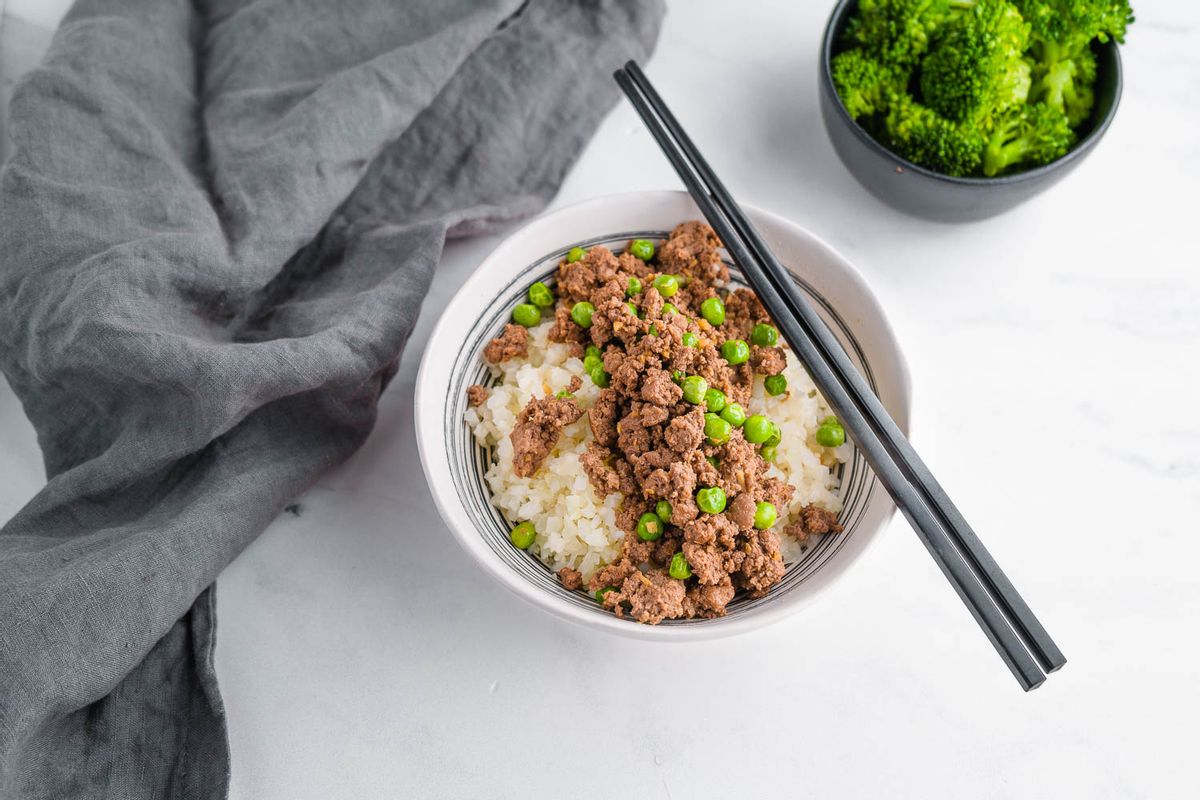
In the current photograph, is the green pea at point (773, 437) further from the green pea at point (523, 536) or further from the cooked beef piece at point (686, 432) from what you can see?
the green pea at point (523, 536)

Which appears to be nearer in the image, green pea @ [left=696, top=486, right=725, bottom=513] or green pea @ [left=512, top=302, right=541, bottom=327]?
green pea @ [left=696, top=486, right=725, bottom=513]

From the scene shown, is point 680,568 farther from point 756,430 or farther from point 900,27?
point 900,27

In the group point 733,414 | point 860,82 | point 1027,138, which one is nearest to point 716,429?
point 733,414

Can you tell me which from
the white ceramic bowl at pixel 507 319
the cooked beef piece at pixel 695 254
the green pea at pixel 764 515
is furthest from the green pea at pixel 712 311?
the green pea at pixel 764 515

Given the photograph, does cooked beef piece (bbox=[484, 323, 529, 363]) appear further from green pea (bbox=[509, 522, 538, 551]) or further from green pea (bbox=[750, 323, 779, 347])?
green pea (bbox=[750, 323, 779, 347])

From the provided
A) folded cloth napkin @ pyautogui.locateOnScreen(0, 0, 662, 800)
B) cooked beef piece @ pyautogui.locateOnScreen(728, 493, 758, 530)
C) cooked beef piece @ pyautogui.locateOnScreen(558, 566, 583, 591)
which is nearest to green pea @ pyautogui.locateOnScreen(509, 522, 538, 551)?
cooked beef piece @ pyautogui.locateOnScreen(558, 566, 583, 591)

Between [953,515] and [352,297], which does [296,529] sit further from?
[953,515]
